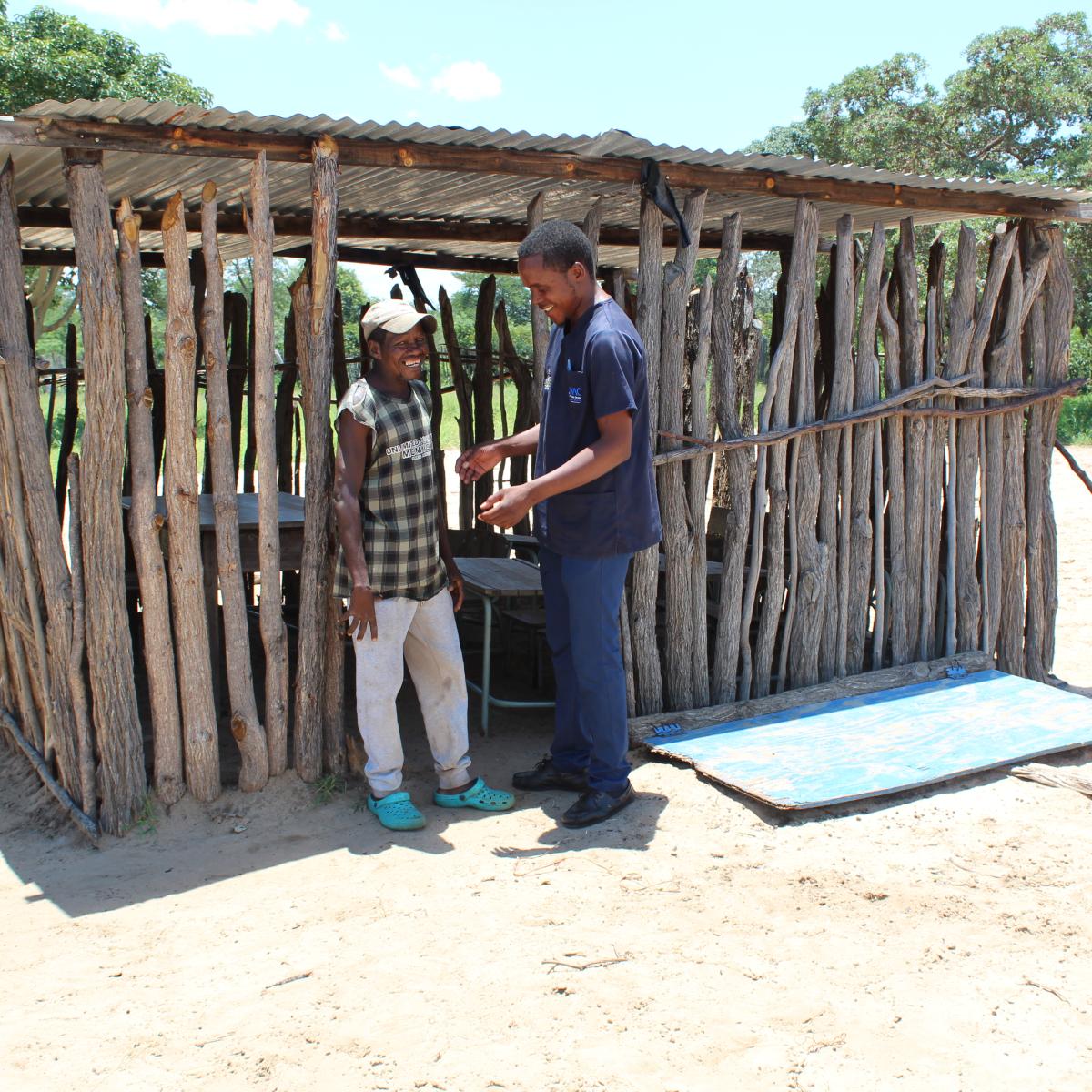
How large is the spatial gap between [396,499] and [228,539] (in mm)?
719

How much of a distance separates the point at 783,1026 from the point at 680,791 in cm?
154

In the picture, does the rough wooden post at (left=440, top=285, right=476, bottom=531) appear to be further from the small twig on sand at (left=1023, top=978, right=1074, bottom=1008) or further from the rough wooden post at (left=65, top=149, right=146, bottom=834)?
the small twig on sand at (left=1023, top=978, right=1074, bottom=1008)

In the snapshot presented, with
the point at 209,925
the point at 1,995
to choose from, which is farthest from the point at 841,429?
the point at 1,995

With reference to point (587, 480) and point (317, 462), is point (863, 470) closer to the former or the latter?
point (587, 480)

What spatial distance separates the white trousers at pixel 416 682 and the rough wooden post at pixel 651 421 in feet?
3.26

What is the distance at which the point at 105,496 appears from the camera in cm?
400

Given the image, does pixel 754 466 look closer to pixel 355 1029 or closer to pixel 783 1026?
pixel 783 1026

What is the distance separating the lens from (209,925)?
3486 millimetres

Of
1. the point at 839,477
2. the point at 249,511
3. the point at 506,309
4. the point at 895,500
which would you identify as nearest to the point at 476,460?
the point at 249,511

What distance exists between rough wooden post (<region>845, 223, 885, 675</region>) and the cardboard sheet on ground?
466 mm

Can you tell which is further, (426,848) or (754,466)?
(754,466)

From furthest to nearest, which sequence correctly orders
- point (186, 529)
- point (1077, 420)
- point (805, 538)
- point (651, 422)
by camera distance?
point (1077, 420)
point (805, 538)
point (651, 422)
point (186, 529)

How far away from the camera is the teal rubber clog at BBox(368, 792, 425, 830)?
13.5 feet

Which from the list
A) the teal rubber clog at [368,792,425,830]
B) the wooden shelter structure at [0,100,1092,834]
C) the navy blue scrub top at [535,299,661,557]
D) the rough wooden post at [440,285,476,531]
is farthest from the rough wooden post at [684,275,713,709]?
the rough wooden post at [440,285,476,531]
